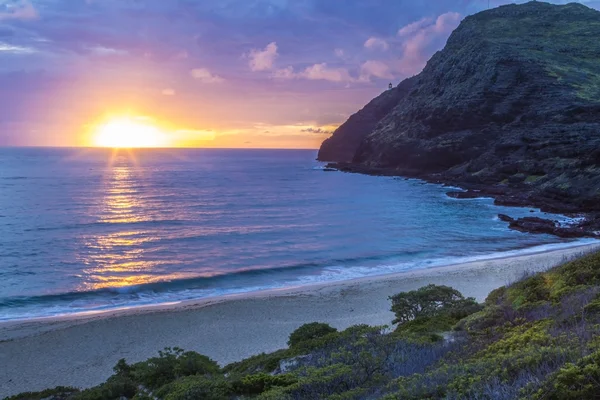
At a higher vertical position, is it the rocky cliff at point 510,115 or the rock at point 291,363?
the rocky cliff at point 510,115

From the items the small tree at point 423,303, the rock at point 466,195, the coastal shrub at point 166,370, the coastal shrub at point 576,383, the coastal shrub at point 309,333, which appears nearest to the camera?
the coastal shrub at point 576,383

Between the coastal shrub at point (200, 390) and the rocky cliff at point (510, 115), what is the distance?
157ft

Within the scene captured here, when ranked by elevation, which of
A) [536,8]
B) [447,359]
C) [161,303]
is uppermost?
[536,8]

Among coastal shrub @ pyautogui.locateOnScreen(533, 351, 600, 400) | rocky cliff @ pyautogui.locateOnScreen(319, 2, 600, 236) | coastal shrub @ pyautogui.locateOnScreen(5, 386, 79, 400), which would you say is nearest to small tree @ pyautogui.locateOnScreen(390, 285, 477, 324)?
coastal shrub @ pyautogui.locateOnScreen(533, 351, 600, 400)

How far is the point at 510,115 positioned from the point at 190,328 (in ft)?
261

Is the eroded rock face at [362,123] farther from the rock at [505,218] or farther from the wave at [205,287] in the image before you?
the wave at [205,287]

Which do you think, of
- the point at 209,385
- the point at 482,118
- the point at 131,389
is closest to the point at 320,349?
the point at 209,385

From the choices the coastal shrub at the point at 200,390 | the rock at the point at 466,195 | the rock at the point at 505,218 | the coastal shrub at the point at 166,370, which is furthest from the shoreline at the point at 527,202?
the coastal shrub at the point at 200,390

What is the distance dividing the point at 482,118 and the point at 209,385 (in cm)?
8619

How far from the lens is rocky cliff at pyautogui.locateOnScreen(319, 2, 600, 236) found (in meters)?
58.5

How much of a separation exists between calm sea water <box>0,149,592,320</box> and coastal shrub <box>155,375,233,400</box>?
1482 centimetres

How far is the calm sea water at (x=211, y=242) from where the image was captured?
24031 millimetres

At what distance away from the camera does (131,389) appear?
9477 millimetres

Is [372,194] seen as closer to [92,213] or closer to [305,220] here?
[305,220]
